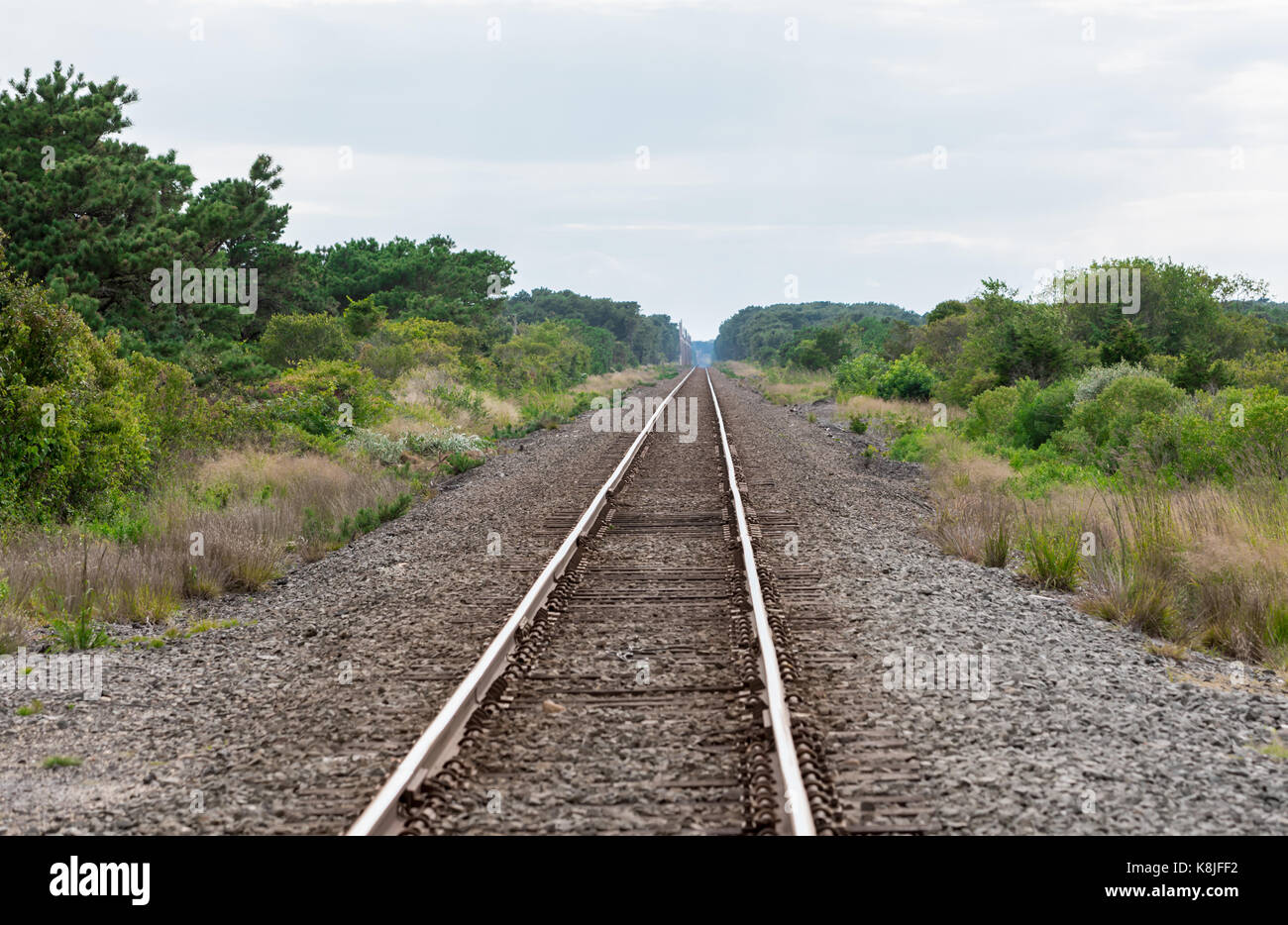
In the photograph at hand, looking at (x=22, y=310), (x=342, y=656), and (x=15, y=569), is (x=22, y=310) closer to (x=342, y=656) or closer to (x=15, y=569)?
(x=15, y=569)

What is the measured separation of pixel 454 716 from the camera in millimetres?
5359

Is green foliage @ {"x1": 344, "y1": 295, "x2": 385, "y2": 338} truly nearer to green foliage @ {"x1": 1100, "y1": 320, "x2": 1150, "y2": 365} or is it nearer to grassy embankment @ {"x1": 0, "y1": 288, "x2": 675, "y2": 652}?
grassy embankment @ {"x1": 0, "y1": 288, "x2": 675, "y2": 652}

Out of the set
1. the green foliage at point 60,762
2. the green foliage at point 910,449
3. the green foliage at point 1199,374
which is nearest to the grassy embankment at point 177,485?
the green foliage at point 60,762

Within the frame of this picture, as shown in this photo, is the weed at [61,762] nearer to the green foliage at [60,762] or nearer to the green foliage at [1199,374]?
the green foliage at [60,762]

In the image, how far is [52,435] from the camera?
1050 cm

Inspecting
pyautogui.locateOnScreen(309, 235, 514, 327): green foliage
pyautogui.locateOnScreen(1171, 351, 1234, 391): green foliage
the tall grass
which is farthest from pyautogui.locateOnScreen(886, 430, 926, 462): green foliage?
pyautogui.locateOnScreen(309, 235, 514, 327): green foliage

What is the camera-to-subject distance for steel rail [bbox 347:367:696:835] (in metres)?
4.27

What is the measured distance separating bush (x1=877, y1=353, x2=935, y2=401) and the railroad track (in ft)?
80.6

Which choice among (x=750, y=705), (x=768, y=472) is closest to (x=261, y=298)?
(x=768, y=472)
